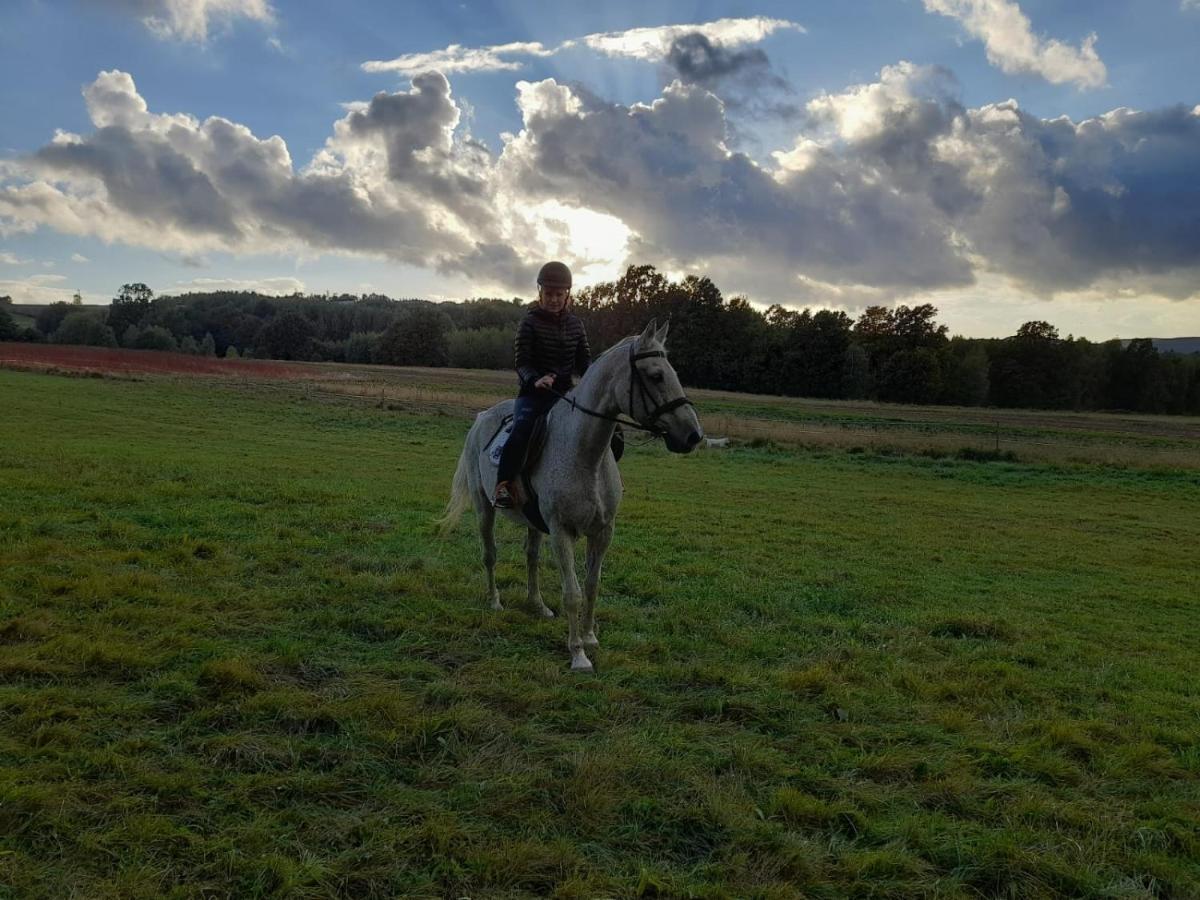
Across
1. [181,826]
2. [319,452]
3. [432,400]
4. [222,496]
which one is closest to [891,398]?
[432,400]

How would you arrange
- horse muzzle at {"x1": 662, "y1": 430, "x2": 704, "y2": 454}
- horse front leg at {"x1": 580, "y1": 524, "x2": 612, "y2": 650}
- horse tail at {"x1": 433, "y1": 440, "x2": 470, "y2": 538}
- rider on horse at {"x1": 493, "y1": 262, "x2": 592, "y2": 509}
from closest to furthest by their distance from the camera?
horse muzzle at {"x1": 662, "y1": 430, "x2": 704, "y2": 454}, horse front leg at {"x1": 580, "y1": 524, "x2": 612, "y2": 650}, rider on horse at {"x1": 493, "y1": 262, "x2": 592, "y2": 509}, horse tail at {"x1": 433, "y1": 440, "x2": 470, "y2": 538}

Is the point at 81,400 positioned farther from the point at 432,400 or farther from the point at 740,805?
the point at 740,805

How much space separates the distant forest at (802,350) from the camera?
7344cm

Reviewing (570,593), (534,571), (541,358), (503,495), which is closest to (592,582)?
(570,593)

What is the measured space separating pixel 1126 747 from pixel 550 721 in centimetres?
398

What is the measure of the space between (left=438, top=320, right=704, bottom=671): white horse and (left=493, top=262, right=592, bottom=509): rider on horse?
194 mm

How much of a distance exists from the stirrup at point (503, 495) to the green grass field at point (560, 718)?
3.77 feet

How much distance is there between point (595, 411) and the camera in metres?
6.26

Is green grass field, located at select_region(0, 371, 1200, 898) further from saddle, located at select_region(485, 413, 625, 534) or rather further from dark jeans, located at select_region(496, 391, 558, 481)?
dark jeans, located at select_region(496, 391, 558, 481)

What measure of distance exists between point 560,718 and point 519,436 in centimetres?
277

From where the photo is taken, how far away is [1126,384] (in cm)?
8756

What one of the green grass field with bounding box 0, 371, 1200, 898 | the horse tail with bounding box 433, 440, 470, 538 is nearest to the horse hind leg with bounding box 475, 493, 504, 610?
the green grass field with bounding box 0, 371, 1200, 898

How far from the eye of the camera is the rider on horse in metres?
6.73

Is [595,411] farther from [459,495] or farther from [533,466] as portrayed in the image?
[459,495]
